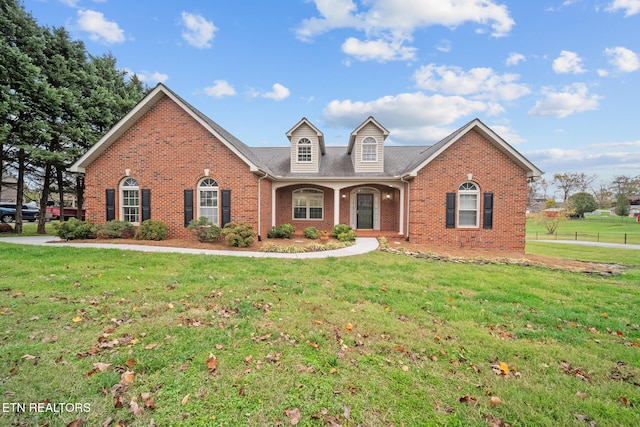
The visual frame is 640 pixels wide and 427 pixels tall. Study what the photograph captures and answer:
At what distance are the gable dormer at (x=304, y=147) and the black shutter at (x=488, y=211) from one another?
8419 millimetres

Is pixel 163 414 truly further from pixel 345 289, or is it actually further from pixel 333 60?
pixel 333 60

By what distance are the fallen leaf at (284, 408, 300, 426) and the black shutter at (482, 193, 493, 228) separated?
12.8 meters

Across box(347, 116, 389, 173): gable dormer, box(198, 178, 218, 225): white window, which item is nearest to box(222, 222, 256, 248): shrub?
box(198, 178, 218, 225): white window

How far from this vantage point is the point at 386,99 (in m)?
27.5

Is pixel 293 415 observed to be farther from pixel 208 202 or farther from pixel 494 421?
pixel 208 202

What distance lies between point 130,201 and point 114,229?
62.2 inches

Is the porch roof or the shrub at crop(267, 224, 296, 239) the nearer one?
the shrub at crop(267, 224, 296, 239)

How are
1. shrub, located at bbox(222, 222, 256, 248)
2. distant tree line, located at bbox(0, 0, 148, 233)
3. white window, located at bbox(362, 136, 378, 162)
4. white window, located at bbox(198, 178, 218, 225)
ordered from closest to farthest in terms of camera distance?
shrub, located at bbox(222, 222, 256, 248) < white window, located at bbox(198, 178, 218, 225) < distant tree line, located at bbox(0, 0, 148, 233) < white window, located at bbox(362, 136, 378, 162)

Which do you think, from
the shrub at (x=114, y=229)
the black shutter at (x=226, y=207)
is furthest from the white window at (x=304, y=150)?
the shrub at (x=114, y=229)

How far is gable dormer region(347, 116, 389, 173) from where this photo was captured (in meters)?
15.0

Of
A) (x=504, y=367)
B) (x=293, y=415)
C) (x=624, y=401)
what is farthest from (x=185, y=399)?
(x=624, y=401)

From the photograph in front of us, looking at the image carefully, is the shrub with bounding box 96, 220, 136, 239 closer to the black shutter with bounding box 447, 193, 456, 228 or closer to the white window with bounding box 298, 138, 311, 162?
the white window with bounding box 298, 138, 311, 162

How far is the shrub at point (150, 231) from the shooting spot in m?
11.6

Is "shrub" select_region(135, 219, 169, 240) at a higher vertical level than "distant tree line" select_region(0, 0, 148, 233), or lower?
lower
